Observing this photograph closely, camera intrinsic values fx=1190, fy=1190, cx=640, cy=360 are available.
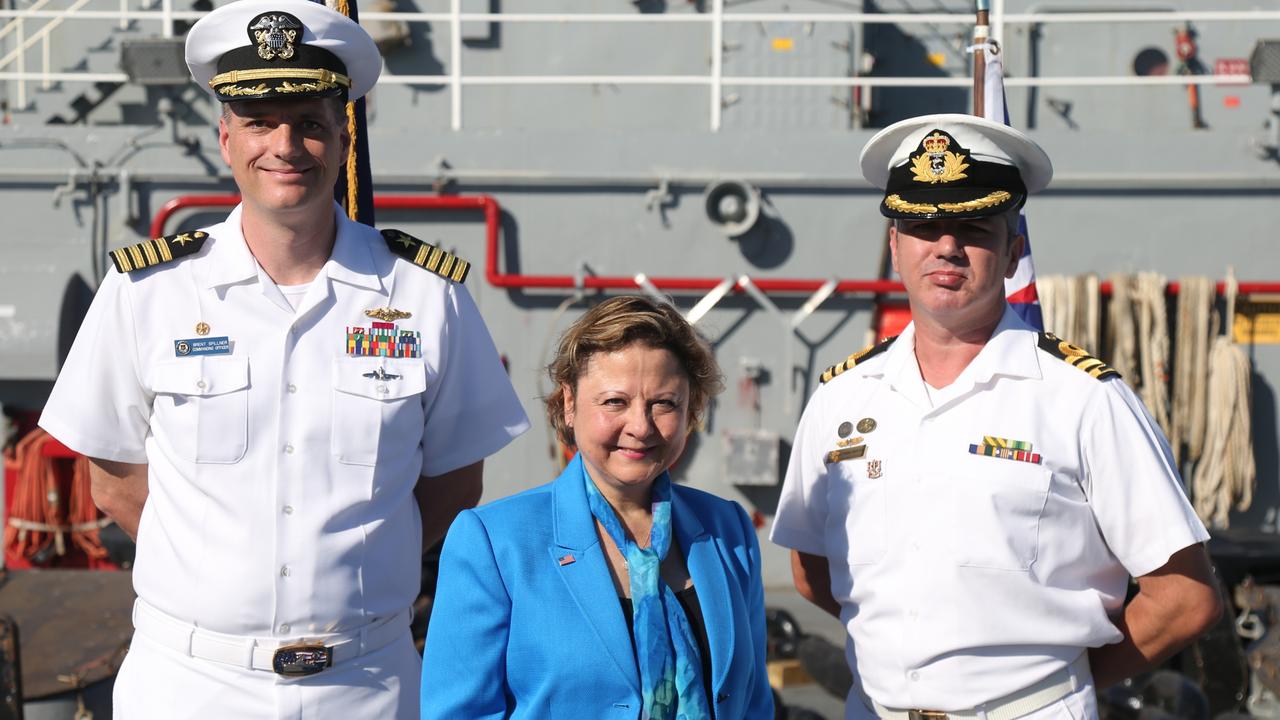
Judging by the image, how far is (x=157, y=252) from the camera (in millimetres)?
2307

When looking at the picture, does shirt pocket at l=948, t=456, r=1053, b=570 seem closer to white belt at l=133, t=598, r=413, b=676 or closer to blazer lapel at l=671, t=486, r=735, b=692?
blazer lapel at l=671, t=486, r=735, b=692

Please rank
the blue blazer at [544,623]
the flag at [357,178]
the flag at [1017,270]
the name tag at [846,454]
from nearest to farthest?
the blue blazer at [544,623] → the name tag at [846,454] → the flag at [357,178] → the flag at [1017,270]

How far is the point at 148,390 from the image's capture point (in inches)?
89.1

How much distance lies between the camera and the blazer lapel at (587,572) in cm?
182

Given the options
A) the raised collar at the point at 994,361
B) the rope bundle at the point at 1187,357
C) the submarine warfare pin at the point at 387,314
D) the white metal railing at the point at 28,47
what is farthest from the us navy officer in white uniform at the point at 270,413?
the white metal railing at the point at 28,47

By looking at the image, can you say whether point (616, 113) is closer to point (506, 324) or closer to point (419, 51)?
point (419, 51)

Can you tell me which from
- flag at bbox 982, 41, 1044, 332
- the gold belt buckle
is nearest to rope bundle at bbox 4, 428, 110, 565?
the gold belt buckle

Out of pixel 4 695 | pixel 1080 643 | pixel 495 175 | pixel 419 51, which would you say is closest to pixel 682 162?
pixel 495 175

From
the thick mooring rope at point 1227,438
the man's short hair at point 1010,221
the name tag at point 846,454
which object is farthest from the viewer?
the thick mooring rope at point 1227,438

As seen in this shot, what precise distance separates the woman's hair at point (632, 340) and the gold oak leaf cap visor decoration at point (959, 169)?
1.76ft

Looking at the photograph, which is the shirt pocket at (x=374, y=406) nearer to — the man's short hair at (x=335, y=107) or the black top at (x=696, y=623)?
the man's short hair at (x=335, y=107)

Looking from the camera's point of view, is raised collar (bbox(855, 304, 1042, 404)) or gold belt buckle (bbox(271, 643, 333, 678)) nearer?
gold belt buckle (bbox(271, 643, 333, 678))

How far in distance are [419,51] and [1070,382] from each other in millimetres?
5912

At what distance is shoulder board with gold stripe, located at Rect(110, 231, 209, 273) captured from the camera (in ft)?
7.48
